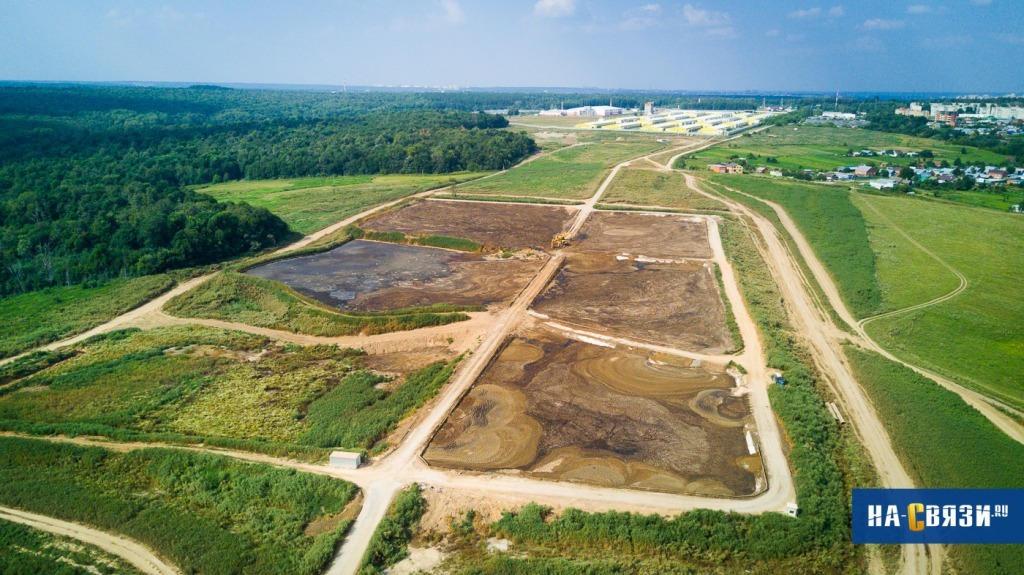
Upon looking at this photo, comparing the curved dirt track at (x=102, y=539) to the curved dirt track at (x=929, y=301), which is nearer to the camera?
the curved dirt track at (x=102, y=539)

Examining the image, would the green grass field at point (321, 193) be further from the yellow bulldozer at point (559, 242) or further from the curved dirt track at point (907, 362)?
the curved dirt track at point (907, 362)

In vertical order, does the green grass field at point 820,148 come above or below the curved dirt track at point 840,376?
above

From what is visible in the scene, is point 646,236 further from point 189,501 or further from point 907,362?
point 189,501

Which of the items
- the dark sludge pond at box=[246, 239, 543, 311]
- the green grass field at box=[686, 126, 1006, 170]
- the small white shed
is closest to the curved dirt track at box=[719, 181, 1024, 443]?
the dark sludge pond at box=[246, 239, 543, 311]

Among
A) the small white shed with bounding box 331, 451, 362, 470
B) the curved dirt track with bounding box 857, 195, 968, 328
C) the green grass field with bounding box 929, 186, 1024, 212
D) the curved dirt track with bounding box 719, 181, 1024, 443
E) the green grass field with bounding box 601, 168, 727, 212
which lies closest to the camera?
the small white shed with bounding box 331, 451, 362, 470

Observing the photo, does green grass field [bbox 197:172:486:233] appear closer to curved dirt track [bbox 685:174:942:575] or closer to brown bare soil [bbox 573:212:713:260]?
brown bare soil [bbox 573:212:713:260]

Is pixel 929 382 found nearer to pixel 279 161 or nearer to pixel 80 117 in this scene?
pixel 279 161

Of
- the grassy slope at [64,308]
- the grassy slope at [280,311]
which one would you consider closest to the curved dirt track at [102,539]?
the grassy slope at [280,311]

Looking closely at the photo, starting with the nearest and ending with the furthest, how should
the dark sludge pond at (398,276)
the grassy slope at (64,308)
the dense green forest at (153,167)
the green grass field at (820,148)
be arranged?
the grassy slope at (64,308) < the dark sludge pond at (398,276) < the dense green forest at (153,167) < the green grass field at (820,148)
